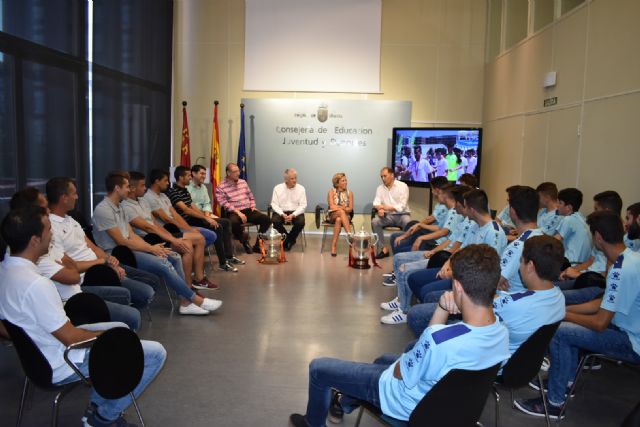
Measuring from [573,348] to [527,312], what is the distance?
2.05 feet

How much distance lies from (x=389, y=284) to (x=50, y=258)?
3.77m

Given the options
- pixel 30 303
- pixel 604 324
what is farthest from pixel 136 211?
pixel 604 324

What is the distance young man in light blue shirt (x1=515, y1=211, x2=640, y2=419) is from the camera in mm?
2957

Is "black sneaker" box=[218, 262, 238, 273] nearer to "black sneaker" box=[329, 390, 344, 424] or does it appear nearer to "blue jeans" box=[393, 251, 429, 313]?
"blue jeans" box=[393, 251, 429, 313]

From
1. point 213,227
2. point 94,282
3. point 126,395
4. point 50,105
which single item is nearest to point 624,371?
point 126,395

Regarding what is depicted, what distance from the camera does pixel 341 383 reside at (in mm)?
2449

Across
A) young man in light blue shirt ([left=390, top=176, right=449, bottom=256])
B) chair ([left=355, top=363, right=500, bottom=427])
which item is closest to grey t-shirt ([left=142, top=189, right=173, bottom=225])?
young man in light blue shirt ([left=390, top=176, right=449, bottom=256])

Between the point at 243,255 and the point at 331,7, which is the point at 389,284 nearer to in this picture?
the point at 243,255

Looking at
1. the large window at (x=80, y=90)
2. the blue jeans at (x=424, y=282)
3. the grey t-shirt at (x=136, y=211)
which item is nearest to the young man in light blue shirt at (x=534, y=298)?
the blue jeans at (x=424, y=282)

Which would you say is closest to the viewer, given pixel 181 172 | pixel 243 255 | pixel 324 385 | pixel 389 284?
pixel 324 385

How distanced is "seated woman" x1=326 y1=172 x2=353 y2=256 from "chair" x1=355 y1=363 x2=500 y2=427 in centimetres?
611

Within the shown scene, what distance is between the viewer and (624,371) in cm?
388

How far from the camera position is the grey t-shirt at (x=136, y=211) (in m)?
5.38

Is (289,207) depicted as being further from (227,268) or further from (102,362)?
(102,362)
